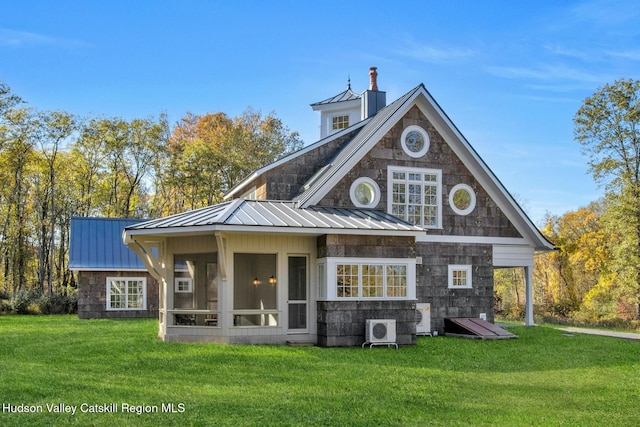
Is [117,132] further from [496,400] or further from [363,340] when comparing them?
[496,400]

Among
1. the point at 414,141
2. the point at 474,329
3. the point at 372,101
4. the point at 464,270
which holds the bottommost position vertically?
the point at 474,329

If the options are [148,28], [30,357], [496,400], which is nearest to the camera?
[496,400]

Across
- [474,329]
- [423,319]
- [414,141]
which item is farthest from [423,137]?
[474,329]

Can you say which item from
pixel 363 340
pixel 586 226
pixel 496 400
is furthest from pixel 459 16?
pixel 586 226

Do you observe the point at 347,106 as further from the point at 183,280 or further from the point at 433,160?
the point at 183,280

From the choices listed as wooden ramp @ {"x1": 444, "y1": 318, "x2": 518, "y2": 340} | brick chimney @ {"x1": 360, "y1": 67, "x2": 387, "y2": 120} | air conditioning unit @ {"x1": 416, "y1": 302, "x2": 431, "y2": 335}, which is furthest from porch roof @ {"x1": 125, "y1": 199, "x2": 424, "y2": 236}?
brick chimney @ {"x1": 360, "y1": 67, "x2": 387, "y2": 120}

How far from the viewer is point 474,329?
54.1ft

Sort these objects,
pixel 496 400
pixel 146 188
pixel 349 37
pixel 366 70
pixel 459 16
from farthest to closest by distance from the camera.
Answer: pixel 146 188
pixel 366 70
pixel 349 37
pixel 459 16
pixel 496 400

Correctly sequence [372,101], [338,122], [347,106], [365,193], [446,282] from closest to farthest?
[365,193] → [446,282] → [372,101] → [347,106] → [338,122]

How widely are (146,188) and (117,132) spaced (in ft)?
15.9

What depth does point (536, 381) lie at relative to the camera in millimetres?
10359

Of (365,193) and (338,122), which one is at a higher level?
(338,122)

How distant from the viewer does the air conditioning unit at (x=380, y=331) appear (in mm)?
13820

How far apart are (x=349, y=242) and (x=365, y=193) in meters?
2.95
